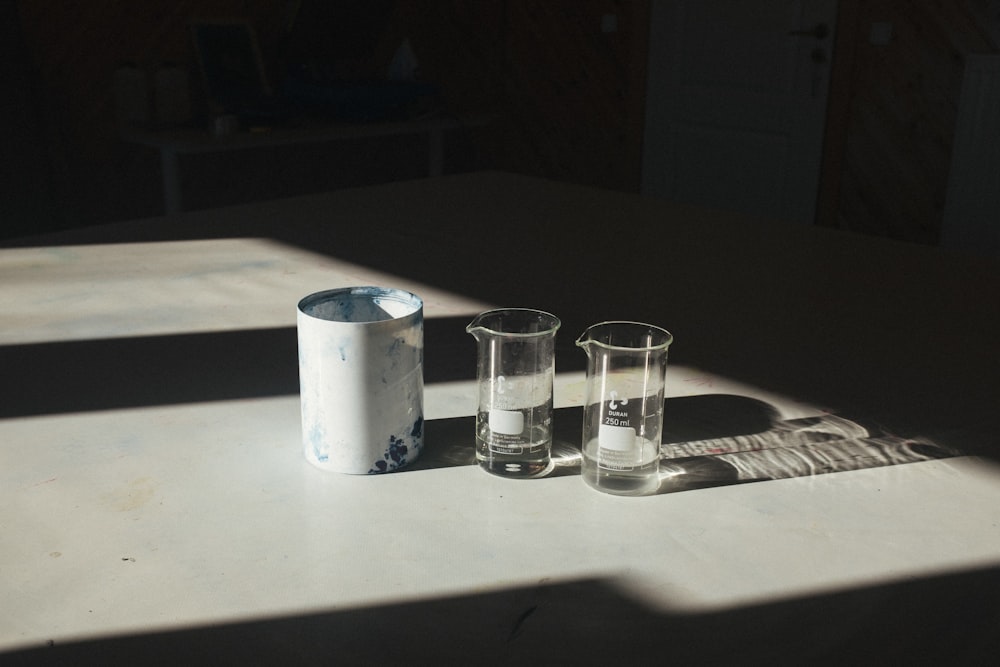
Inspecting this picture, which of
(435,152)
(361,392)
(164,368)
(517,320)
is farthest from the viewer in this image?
(435,152)

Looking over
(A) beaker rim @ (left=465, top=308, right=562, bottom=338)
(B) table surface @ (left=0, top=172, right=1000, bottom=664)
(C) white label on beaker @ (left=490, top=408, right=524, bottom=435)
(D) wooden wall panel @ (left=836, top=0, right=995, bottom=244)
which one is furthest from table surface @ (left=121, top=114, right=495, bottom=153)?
(C) white label on beaker @ (left=490, top=408, right=524, bottom=435)

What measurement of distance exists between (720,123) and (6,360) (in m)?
3.64

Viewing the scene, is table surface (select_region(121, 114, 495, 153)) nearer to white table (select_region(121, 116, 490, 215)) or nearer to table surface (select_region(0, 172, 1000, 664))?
white table (select_region(121, 116, 490, 215))

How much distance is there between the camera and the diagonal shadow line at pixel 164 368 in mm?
929

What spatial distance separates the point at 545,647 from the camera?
0.58m

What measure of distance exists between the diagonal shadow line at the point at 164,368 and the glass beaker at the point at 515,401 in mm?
174

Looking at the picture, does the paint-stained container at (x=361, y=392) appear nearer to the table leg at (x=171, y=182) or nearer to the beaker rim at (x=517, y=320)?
the beaker rim at (x=517, y=320)

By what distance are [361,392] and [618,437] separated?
A: 213mm

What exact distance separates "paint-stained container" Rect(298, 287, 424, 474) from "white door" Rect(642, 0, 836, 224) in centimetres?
343

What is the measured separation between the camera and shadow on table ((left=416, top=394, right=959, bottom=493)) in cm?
80

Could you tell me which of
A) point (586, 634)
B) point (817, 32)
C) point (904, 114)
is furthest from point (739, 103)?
point (586, 634)

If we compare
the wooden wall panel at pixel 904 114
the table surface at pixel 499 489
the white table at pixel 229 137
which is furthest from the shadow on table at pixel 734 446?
the wooden wall panel at pixel 904 114

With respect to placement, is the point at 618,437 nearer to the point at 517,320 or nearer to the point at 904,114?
the point at 517,320

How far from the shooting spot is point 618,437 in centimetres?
77
